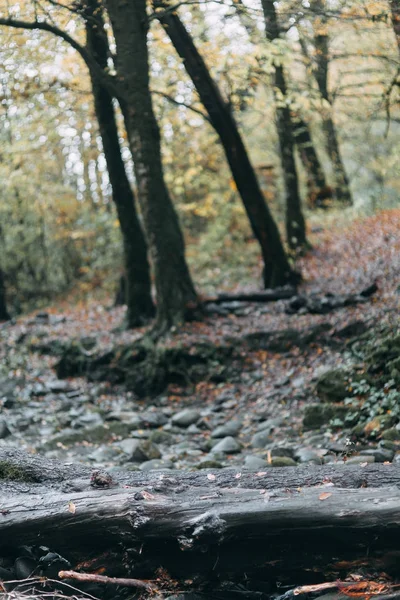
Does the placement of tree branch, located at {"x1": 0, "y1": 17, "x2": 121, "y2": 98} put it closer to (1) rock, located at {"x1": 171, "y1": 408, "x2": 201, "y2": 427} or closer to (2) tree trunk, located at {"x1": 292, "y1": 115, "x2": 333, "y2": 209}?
(1) rock, located at {"x1": 171, "y1": 408, "x2": 201, "y2": 427}

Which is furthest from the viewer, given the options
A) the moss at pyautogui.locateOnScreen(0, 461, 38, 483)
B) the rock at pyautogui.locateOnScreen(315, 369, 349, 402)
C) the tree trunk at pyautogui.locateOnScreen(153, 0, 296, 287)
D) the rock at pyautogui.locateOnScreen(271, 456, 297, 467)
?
the tree trunk at pyautogui.locateOnScreen(153, 0, 296, 287)

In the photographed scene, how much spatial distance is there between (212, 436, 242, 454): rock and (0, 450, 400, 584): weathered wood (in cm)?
313

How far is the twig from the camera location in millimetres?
4043

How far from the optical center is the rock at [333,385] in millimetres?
8422

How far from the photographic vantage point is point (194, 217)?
2250 cm

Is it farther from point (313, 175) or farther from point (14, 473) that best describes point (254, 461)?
point (313, 175)

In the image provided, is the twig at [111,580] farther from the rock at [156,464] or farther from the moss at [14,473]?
the rock at [156,464]

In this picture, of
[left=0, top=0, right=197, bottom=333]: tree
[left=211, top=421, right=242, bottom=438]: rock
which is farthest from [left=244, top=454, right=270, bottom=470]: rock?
[left=0, top=0, right=197, bottom=333]: tree

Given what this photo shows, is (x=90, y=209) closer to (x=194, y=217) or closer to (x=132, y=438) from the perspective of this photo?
(x=194, y=217)

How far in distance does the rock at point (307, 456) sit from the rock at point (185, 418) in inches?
102

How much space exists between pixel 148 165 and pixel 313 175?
33.6 feet

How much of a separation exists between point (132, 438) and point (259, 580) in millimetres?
4986

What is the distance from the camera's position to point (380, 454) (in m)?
6.01

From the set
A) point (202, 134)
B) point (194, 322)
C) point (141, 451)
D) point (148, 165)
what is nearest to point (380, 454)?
point (141, 451)
